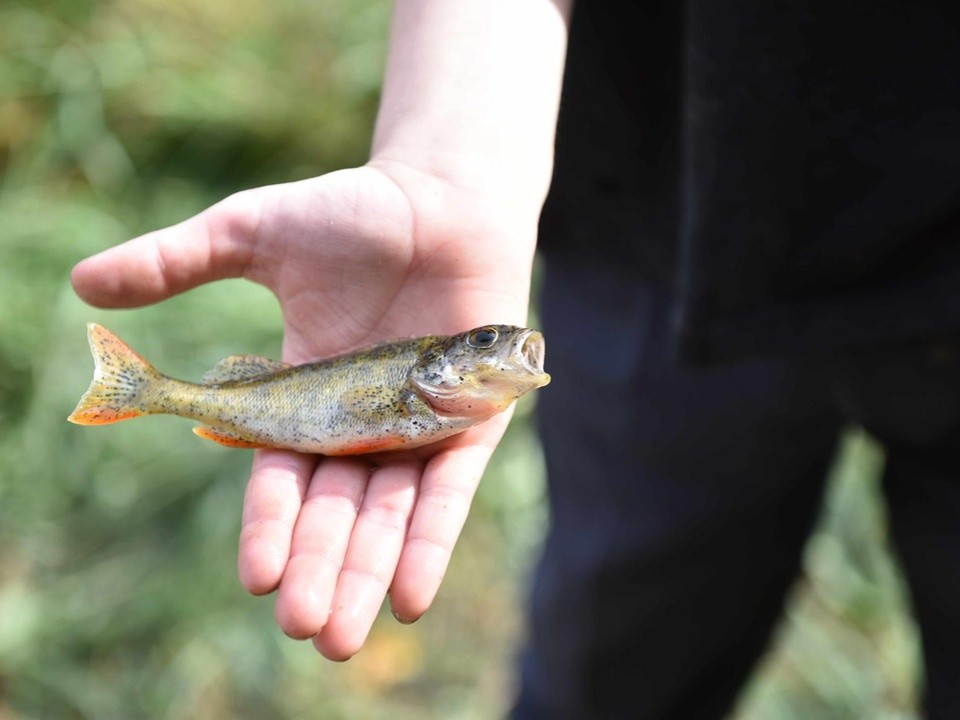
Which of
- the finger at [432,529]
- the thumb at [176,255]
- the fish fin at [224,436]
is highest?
the thumb at [176,255]

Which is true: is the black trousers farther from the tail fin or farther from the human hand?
the tail fin

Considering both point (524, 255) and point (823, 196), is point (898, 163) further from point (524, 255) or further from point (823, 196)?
point (524, 255)

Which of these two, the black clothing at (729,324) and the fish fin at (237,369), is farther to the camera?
the fish fin at (237,369)

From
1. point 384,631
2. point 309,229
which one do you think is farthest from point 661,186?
point 384,631

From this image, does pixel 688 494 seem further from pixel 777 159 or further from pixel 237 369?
pixel 237 369

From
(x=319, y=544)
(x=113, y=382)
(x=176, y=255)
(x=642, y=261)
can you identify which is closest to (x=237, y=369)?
(x=113, y=382)

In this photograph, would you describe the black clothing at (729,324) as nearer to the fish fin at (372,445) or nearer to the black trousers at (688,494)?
the black trousers at (688,494)

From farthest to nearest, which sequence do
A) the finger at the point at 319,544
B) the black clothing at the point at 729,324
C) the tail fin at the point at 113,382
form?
the tail fin at the point at 113,382
the black clothing at the point at 729,324
the finger at the point at 319,544

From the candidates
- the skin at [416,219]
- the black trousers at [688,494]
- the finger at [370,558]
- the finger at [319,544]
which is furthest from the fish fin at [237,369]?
the black trousers at [688,494]
